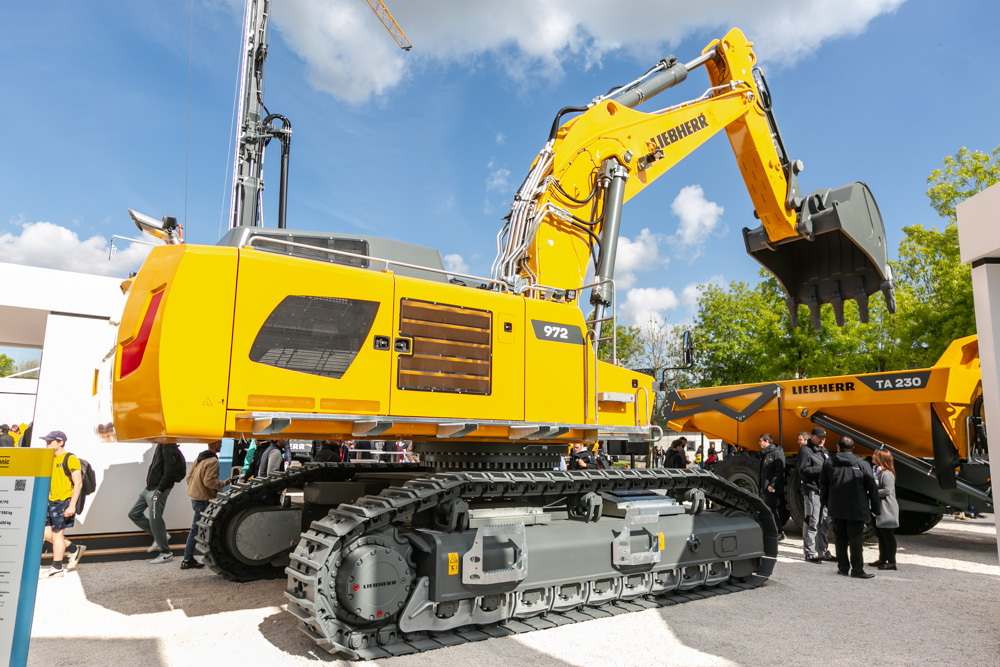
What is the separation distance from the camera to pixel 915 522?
12055 millimetres

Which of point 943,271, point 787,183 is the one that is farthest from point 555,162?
point 943,271

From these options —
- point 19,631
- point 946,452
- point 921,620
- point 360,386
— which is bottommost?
point 921,620

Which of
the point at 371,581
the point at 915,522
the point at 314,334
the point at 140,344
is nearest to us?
the point at 140,344

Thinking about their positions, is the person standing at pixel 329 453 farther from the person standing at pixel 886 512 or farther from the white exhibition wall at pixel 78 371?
the person standing at pixel 886 512

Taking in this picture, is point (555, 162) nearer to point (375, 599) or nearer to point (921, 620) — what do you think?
point (375, 599)

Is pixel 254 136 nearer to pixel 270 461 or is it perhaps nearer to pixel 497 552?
pixel 270 461

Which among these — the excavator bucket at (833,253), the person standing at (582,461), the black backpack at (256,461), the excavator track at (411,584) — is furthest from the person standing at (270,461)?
the excavator bucket at (833,253)

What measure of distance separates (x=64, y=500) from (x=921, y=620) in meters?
9.61

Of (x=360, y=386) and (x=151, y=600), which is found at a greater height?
(x=360, y=386)

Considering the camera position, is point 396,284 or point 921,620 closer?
point 396,284

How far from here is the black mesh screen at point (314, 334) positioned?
523cm

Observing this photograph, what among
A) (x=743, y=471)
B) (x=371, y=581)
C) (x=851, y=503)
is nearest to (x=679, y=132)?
(x=851, y=503)

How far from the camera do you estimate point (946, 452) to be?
10.1 m

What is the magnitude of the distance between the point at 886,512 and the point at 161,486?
9.61m
